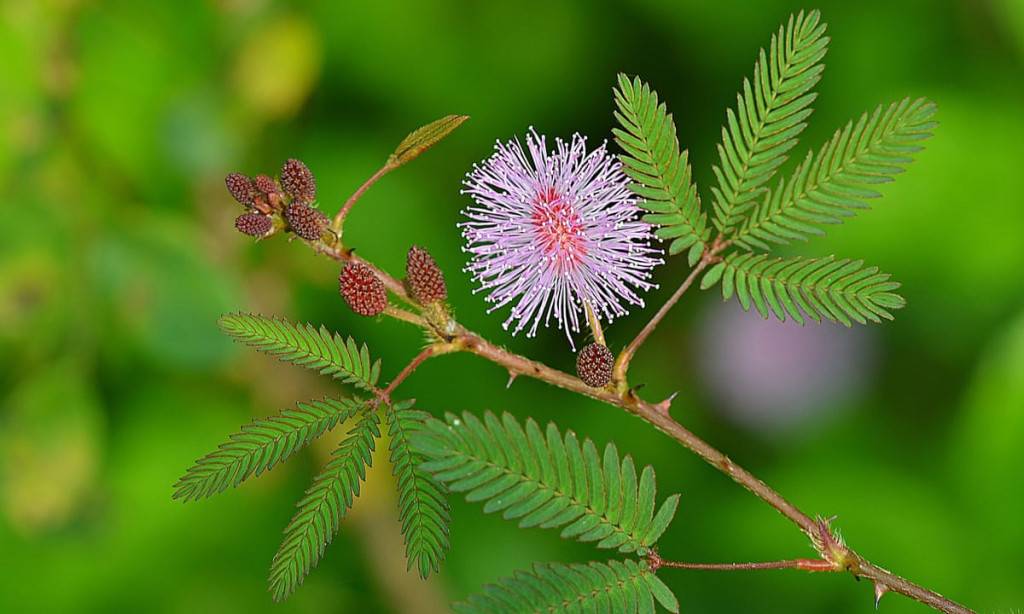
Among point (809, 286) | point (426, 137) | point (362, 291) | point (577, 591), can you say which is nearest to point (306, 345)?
point (362, 291)

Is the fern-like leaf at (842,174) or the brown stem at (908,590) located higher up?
the fern-like leaf at (842,174)

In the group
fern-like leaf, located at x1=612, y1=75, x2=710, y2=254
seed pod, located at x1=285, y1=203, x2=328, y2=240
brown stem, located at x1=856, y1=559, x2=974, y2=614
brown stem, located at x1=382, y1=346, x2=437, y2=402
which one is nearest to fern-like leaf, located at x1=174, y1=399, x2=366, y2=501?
brown stem, located at x1=382, y1=346, x2=437, y2=402

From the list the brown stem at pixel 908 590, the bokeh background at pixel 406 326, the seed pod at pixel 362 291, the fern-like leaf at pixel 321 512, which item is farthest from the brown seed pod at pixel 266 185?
the bokeh background at pixel 406 326

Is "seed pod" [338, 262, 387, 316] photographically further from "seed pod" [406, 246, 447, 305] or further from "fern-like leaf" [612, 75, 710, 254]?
"fern-like leaf" [612, 75, 710, 254]

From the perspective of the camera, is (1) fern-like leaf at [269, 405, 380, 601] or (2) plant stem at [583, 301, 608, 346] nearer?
(1) fern-like leaf at [269, 405, 380, 601]

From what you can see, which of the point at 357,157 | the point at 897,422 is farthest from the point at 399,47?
the point at 897,422

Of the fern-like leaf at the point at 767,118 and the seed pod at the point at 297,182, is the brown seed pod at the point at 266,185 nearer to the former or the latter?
the seed pod at the point at 297,182
